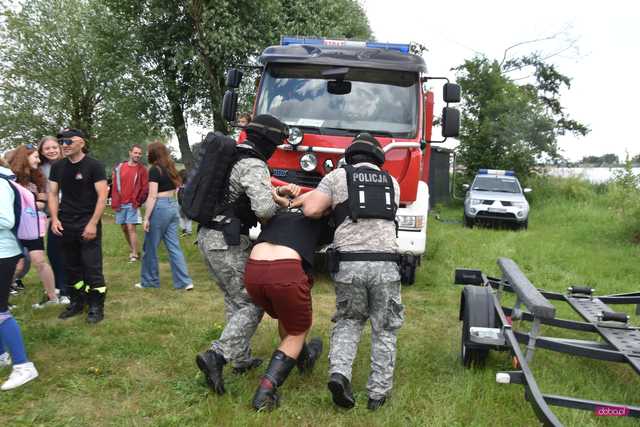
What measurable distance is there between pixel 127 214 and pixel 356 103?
409cm

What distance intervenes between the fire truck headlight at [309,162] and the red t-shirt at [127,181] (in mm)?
3135

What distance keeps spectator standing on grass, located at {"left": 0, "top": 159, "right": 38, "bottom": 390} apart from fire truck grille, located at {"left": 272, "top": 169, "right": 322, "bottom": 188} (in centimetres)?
305

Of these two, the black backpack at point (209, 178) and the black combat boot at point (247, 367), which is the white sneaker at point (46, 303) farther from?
the black backpack at point (209, 178)

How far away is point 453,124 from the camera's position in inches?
264

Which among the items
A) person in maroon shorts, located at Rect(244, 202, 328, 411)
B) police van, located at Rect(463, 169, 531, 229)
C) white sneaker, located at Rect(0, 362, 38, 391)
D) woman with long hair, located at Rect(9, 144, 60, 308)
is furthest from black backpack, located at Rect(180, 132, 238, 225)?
police van, located at Rect(463, 169, 531, 229)

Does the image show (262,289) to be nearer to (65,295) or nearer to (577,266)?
(65,295)

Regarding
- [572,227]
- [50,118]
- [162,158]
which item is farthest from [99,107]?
[572,227]

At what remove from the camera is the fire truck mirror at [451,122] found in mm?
6691

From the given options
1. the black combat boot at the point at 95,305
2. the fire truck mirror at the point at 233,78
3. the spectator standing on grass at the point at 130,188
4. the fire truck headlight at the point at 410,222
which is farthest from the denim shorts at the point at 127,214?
the fire truck headlight at the point at 410,222

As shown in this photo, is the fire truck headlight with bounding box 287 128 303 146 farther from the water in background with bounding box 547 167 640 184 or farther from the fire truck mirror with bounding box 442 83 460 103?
the water in background with bounding box 547 167 640 184

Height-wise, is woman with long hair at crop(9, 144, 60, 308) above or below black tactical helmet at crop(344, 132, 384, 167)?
below

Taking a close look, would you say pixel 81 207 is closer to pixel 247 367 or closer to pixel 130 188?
pixel 247 367

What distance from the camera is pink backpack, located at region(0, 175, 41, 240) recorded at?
3.86 meters
